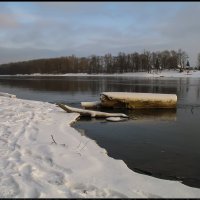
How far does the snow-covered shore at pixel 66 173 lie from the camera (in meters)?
6.43

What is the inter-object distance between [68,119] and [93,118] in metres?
2.14

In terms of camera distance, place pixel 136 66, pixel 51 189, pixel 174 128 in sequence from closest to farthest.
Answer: pixel 51 189 → pixel 174 128 → pixel 136 66

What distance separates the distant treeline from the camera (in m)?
143

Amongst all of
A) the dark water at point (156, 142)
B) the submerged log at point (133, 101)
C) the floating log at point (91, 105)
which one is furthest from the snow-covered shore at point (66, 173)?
the floating log at point (91, 105)

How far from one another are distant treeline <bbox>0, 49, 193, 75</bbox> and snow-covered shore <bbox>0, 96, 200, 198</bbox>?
421ft

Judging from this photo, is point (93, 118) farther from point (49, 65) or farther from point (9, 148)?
point (49, 65)

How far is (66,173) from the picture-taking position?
742cm

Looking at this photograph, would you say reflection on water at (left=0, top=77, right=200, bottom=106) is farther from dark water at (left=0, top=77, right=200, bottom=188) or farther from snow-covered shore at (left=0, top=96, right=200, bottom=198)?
Result: snow-covered shore at (left=0, top=96, right=200, bottom=198)

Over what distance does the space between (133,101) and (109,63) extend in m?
143

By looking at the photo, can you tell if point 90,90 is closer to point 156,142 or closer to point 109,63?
point 156,142

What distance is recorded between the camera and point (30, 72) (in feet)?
592

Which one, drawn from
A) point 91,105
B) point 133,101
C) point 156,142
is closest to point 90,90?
point 91,105

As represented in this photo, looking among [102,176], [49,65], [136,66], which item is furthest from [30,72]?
[102,176]

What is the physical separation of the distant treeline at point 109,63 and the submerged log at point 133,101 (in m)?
116
